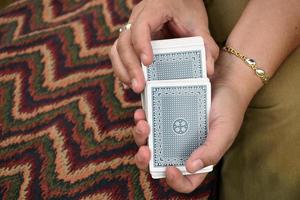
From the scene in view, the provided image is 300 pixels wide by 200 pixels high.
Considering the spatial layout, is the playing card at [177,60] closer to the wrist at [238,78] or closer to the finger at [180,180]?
the wrist at [238,78]

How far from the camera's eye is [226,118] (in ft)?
2.58

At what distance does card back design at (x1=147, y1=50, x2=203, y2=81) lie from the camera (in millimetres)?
839

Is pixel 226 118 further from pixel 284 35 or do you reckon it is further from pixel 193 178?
pixel 284 35

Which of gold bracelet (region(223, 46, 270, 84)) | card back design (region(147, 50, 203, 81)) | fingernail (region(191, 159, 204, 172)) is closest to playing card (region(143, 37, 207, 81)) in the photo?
card back design (region(147, 50, 203, 81))

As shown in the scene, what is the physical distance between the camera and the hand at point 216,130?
739mm

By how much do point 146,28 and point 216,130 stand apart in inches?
10.3

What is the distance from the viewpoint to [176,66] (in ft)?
2.78

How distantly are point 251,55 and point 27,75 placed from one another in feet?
2.31

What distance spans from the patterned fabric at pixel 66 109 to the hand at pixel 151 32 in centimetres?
23

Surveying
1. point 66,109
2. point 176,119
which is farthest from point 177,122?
point 66,109

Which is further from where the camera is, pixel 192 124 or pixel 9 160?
pixel 9 160

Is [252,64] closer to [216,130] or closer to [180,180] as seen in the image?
[216,130]

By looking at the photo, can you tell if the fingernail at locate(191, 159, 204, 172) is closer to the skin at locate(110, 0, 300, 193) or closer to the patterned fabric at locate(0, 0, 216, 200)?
the skin at locate(110, 0, 300, 193)

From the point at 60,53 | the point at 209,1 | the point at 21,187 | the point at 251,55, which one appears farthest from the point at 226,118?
the point at 60,53
